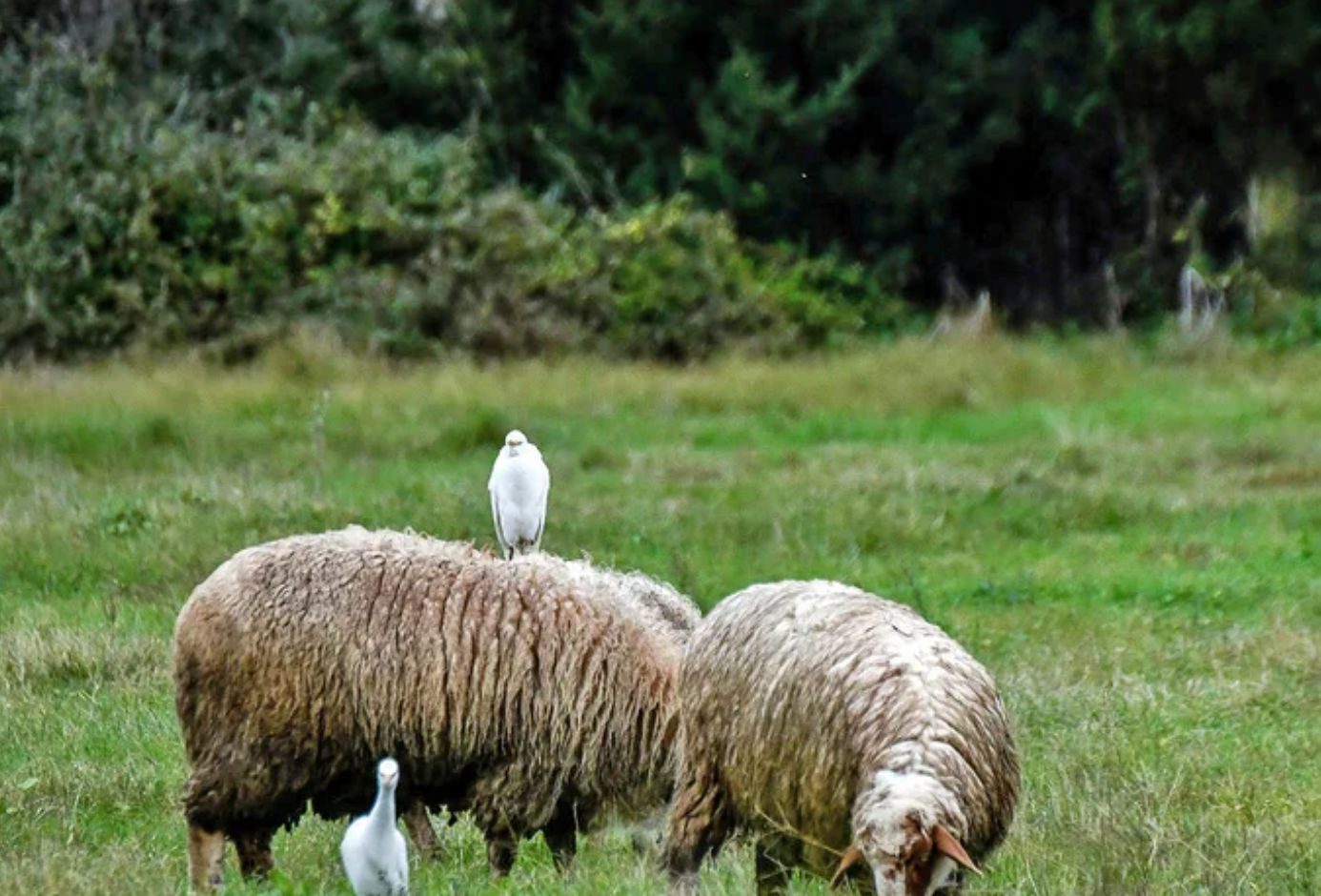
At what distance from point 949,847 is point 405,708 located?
230 cm

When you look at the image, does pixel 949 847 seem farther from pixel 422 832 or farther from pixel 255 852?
pixel 422 832

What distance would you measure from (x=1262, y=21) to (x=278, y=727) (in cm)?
1925

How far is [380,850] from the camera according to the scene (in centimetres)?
610

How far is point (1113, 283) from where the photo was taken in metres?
26.2

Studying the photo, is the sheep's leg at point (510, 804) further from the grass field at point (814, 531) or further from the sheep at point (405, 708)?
the grass field at point (814, 531)

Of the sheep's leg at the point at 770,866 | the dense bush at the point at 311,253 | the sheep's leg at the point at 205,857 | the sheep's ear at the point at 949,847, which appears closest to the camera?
the sheep's ear at the point at 949,847

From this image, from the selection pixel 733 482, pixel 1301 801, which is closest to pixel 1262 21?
pixel 733 482

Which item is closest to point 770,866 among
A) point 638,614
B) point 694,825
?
point 694,825

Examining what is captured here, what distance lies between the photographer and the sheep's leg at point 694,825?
6551 mm

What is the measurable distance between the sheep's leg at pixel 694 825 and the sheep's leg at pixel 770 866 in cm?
13

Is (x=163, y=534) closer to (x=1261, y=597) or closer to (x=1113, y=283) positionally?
(x=1261, y=597)

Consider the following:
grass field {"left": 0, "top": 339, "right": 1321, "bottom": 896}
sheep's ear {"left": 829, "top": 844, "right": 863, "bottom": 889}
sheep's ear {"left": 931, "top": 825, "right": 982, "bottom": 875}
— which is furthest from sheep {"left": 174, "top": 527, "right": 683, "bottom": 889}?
sheep's ear {"left": 931, "top": 825, "right": 982, "bottom": 875}

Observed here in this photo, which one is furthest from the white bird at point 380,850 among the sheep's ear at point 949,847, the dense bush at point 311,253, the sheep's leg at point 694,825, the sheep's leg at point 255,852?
the dense bush at point 311,253

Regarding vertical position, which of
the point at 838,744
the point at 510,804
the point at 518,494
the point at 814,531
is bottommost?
the point at 814,531
